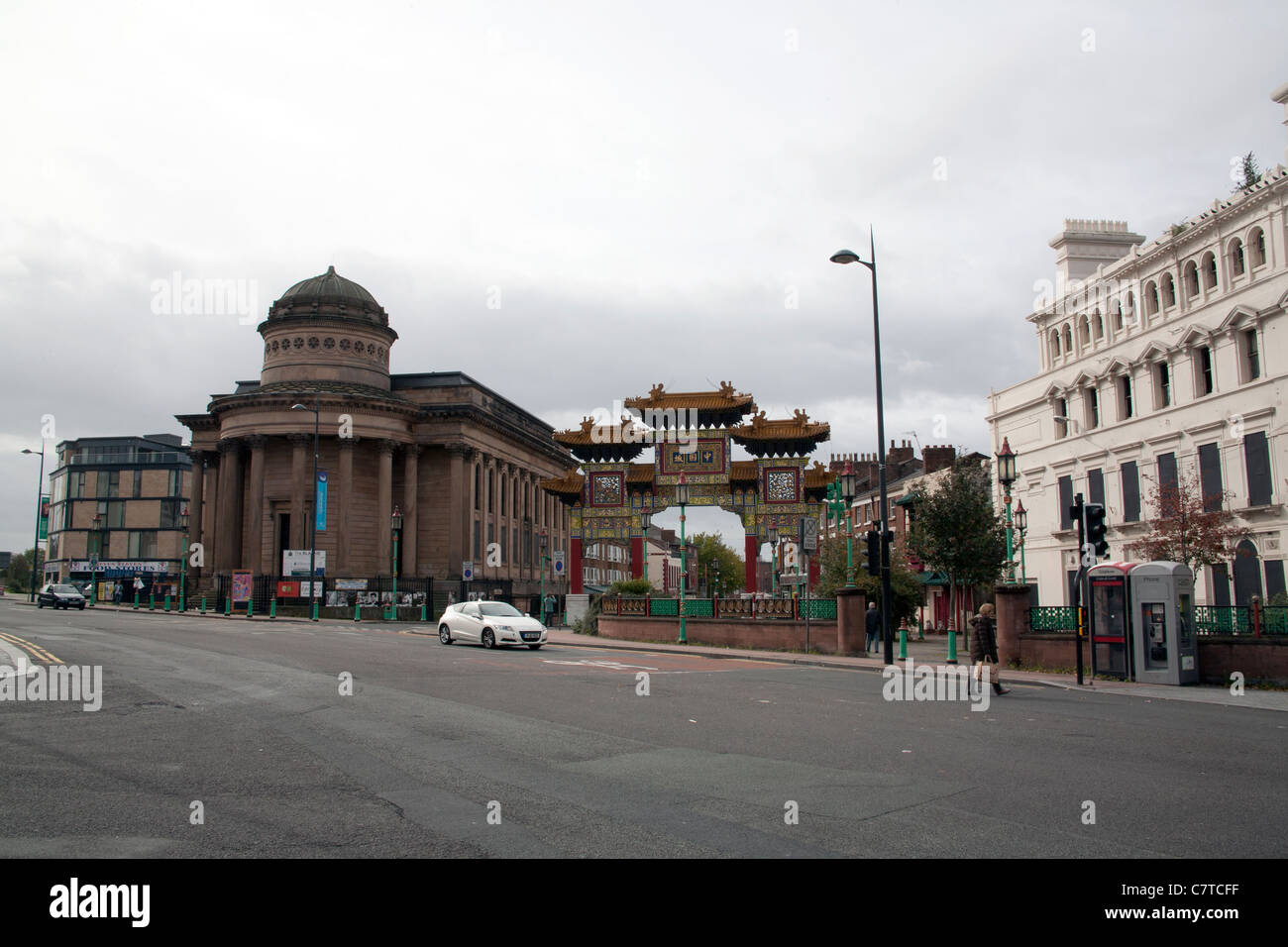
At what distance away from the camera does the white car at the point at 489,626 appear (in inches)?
1058

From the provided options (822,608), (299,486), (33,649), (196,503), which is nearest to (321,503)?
(299,486)

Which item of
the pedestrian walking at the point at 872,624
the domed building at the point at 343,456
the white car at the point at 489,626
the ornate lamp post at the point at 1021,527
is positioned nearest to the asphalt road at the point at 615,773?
the white car at the point at 489,626

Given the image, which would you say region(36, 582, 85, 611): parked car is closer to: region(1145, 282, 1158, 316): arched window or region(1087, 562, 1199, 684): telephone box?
region(1087, 562, 1199, 684): telephone box

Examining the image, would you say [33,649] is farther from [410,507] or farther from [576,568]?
[410,507]

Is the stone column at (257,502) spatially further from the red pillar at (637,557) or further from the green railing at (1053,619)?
the green railing at (1053,619)

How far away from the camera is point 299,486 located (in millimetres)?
61312

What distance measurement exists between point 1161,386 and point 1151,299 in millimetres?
3553

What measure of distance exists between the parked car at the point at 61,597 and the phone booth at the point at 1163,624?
5571 centimetres

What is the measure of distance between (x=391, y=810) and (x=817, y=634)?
75.1 ft

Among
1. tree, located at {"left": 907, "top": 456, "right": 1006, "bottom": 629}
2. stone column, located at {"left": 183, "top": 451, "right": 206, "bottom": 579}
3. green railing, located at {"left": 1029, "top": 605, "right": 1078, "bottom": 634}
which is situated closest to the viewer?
green railing, located at {"left": 1029, "top": 605, "right": 1078, "bottom": 634}

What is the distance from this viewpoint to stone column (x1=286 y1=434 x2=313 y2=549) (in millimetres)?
60906

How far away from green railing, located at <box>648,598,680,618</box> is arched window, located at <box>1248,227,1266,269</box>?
22.6 meters

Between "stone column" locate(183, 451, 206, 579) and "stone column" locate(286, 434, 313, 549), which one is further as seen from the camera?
"stone column" locate(183, 451, 206, 579)

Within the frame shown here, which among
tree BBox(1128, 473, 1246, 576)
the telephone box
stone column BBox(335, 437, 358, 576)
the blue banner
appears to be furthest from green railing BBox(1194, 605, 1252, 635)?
stone column BBox(335, 437, 358, 576)
